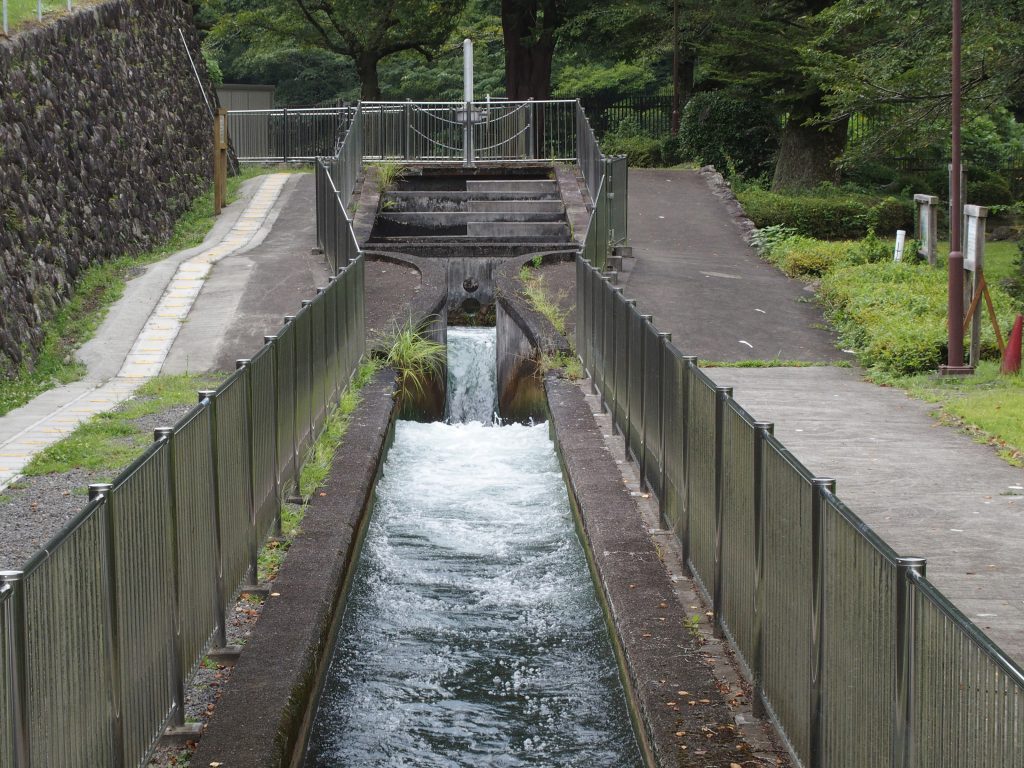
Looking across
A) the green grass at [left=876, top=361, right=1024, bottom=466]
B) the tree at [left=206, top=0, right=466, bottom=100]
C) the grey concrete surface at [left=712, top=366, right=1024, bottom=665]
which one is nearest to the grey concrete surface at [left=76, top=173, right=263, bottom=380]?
the grey concrete surface at [left=712, top=366, right=1024, bottom=665]

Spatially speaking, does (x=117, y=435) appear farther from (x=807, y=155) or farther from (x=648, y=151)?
(x=648, y=151)

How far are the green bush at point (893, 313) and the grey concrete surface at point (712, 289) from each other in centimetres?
36

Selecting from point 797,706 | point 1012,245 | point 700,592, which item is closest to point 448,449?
point 700,592

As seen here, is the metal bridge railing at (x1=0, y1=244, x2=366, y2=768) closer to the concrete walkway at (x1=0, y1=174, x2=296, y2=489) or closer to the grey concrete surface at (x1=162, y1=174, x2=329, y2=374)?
the concrete walkway at (x1=0, y1=174, x2=296, y2=489)

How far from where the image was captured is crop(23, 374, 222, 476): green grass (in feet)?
35.9

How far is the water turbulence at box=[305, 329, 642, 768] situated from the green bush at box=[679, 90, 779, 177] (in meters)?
19.8

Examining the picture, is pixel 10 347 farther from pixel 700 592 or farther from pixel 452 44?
pixel 452 44

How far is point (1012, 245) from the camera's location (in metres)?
29.6

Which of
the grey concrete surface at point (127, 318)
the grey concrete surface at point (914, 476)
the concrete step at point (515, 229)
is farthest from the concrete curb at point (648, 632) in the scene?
the concrete step at point (515, 229)

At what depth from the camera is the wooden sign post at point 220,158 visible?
24891 millimetres

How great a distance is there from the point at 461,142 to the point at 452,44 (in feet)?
63.7

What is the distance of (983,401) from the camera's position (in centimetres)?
1380

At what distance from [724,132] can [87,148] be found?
15964 mm

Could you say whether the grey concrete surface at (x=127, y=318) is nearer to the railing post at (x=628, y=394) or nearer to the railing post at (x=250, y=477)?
the railing post at (x=628, y=394)
